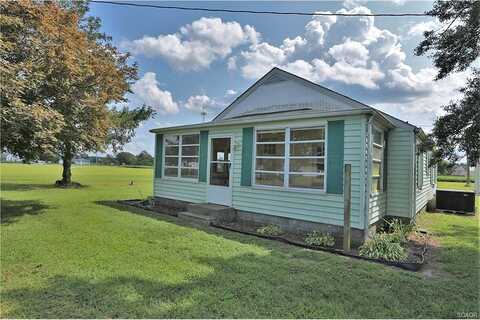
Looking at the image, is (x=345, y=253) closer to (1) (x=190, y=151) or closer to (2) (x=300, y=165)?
(2) (x=300, y=165)

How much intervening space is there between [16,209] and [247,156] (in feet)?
26.0

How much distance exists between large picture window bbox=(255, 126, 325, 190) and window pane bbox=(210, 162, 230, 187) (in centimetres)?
120

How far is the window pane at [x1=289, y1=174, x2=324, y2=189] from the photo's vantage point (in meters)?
6.77

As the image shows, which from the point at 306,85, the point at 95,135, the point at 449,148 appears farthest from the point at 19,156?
the point at 449,148

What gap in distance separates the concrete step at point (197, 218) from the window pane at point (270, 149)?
89.2 inches

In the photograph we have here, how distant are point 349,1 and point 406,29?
6.16 feet

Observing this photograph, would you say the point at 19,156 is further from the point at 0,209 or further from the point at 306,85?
the point at 306,85

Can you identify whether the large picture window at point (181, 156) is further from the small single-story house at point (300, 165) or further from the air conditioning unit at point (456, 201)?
the air conditioning unit at point (456, 201)

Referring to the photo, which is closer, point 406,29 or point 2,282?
point 2,282

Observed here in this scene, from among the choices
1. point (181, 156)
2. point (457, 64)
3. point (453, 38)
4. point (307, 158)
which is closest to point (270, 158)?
point (307, 158)

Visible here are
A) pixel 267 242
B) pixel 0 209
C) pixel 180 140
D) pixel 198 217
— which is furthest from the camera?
pixel 180 140

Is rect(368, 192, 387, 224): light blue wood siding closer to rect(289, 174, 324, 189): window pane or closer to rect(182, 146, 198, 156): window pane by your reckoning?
rect(289, 174, 324, 189): window pane

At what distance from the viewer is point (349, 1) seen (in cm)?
852

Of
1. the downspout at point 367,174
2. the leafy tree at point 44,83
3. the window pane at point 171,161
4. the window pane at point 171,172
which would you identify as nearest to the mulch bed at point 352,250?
the downspout at point 367,174
